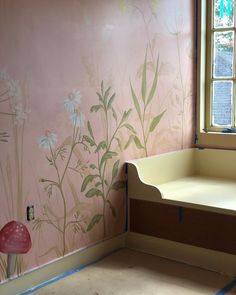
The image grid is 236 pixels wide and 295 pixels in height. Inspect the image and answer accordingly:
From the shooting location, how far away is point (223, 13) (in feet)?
12.2

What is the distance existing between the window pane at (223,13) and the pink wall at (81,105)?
0.69 feet

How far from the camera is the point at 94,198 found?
10.0 ft

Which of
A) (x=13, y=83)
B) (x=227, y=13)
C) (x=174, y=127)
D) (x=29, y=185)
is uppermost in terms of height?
(x=227, y=13)

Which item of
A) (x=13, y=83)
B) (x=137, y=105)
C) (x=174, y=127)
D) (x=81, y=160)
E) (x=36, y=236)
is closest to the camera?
(x=13, y=83)

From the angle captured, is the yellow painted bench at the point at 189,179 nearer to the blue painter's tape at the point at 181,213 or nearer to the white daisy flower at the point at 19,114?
the blue painter's tape at the point at 181,213

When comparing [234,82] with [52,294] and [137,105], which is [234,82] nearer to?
[137,105]

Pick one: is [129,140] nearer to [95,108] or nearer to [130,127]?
[130,127]

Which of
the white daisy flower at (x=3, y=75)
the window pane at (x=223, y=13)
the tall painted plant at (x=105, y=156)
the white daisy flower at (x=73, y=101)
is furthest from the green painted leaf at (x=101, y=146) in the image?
the window pane at (x=223, y=13)

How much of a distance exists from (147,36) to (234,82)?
849mm

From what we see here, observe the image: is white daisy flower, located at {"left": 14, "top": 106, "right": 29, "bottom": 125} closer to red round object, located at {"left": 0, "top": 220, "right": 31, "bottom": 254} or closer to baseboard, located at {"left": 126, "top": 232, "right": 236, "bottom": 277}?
red round object, located at {"left": 0, "top": 220, "right": 31, "bottom": 254}

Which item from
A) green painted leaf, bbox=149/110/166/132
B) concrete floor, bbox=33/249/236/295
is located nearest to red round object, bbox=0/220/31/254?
concrete floor, bbox=33/249/236/295

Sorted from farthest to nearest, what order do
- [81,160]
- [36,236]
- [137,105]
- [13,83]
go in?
[137,105] < [81,160] < [36,236] < [13,83]

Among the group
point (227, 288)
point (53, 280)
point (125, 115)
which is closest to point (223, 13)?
point (125, 115)

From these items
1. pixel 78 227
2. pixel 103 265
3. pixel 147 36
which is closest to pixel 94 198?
pixel 78 227
